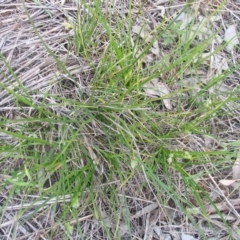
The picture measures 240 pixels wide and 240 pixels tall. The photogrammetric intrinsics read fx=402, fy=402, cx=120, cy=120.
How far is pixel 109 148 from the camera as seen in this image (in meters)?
1.32

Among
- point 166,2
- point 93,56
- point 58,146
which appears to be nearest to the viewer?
point 58,146

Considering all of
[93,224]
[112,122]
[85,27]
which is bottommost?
[93,224]

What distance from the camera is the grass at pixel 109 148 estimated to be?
126cm

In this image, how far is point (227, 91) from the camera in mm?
1407

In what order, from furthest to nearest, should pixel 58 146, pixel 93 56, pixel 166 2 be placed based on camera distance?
1. pixel 166 2
2. pixel 93 56
3. pixel 58 146

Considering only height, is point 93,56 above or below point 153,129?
above

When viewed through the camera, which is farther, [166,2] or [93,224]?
[166,2]

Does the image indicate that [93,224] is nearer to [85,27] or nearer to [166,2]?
[85,27]

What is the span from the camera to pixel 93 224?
1305 mm

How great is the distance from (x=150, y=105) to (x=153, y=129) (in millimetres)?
81

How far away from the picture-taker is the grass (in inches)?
49.8

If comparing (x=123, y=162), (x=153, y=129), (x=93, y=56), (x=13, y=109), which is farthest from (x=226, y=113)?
(x=13, y=109)

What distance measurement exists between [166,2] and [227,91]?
42 cm

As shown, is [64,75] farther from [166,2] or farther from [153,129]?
[166,2]
